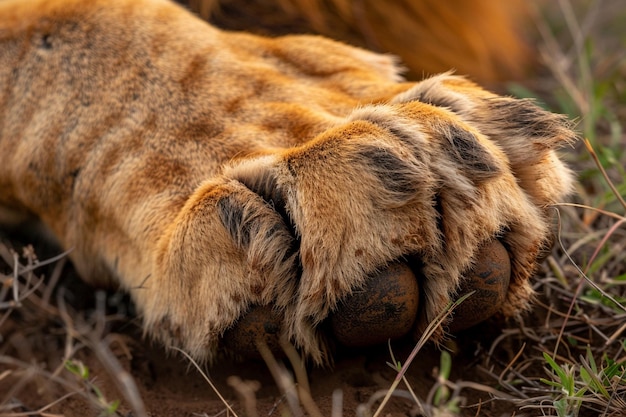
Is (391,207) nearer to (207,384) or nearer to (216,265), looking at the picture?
(216,265)

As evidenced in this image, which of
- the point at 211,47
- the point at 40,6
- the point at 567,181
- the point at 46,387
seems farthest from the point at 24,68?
the point at 567,181

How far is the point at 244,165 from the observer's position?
1128mm

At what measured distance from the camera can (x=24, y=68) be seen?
150 cm

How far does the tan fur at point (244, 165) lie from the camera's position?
1.05 meters

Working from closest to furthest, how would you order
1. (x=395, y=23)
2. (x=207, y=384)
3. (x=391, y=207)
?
(x=391, y=207) → (x=207, y=384) → (x=395, y=23)

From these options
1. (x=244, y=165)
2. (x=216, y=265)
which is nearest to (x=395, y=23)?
(x=244, y=165)

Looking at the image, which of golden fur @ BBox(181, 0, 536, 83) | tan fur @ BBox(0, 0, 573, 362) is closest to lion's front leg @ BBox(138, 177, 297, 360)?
tan fur @ BBox(0, 0, 573, 362)

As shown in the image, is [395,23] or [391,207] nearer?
[391,207]

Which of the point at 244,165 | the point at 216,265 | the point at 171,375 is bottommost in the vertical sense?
the point at 171,375

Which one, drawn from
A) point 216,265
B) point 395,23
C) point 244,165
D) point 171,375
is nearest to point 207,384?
point 171,375

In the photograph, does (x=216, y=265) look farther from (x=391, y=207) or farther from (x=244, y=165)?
(x=391, y=207)

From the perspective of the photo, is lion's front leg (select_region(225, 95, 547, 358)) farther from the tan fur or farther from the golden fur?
the golden fur

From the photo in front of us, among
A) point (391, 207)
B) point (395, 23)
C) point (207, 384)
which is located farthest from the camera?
point (395, 23)

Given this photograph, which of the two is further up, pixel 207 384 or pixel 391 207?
pixel 391 207
